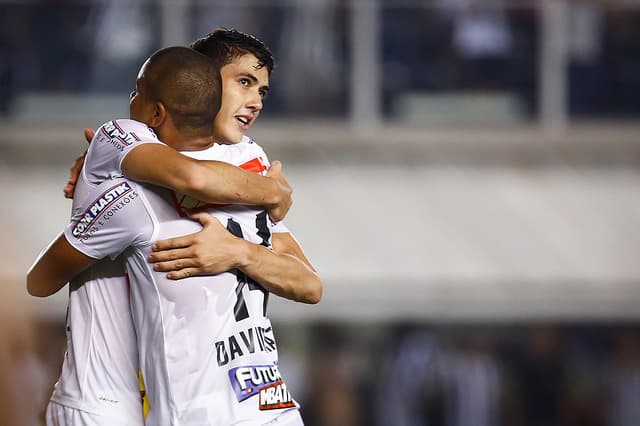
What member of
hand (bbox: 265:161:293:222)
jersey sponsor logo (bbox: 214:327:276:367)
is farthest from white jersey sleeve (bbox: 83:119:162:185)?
jersey sponsor logo (bbox: 214:327:276:367)

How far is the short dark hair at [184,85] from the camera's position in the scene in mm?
3543

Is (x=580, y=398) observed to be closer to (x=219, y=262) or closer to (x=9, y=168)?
(x=9, y=168)

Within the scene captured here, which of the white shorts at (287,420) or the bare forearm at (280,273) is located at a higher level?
the bare forearm at (280,273)

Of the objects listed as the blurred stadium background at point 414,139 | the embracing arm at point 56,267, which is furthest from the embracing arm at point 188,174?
the blurred stadium background at point 414,139

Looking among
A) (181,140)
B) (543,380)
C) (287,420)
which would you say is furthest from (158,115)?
(543,380)

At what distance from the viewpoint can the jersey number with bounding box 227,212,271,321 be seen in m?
3.63

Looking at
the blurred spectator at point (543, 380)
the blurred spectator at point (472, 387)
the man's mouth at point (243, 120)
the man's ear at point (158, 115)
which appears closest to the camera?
the man's ear at point (158, 115)

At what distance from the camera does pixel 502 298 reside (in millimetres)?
11688

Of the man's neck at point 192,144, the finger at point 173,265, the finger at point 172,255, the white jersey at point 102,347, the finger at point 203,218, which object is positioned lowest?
the white jersey at point 102,347

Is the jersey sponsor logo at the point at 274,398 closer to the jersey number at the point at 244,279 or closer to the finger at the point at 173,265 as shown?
the jersey number at the point at 244,279

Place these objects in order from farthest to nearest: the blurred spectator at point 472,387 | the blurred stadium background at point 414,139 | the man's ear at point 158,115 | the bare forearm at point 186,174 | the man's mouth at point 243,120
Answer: the blurred spectator at point 472,387
the blurred stadium background at point 414,139
the man's mouth at point 243,120
the man's ear at point 158,115
the bare forearm at point 186,174

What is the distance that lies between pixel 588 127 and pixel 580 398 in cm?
250

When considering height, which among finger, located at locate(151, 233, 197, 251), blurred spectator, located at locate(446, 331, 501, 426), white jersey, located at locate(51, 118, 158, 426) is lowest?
blurred spectator, located at locate(446, 331, 501, 426)

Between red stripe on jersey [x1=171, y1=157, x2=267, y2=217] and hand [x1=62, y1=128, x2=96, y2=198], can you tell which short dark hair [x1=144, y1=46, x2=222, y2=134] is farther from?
hand [x1=62, y1=128, x2=96, y2=198]
